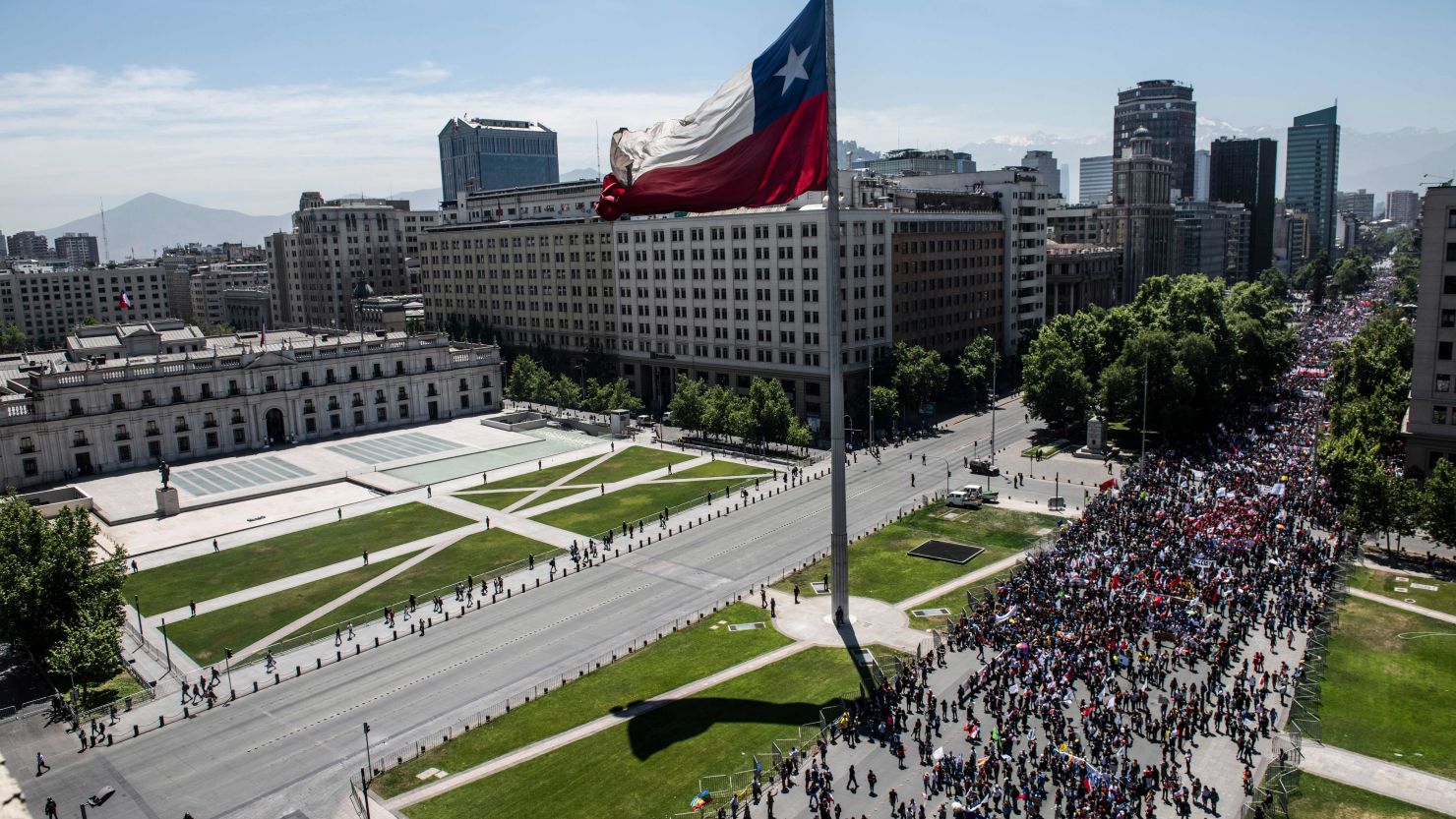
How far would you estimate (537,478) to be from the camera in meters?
98.1

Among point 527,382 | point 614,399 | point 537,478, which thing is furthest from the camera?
point 527,382

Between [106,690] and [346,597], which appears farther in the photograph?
[346,597]

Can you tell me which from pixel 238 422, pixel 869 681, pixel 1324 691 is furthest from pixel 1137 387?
pixel 238 422

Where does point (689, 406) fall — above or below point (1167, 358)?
below

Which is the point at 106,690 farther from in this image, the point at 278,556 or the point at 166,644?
the point at 278,556

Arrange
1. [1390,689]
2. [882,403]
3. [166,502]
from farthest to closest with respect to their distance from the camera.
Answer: [882,403]
[166,502]
[1390,689]

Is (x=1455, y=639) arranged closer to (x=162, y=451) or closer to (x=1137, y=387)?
(x=1137, y=387)

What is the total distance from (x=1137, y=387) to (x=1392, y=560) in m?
38.4

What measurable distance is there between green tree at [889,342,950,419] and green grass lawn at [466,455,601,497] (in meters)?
37.6

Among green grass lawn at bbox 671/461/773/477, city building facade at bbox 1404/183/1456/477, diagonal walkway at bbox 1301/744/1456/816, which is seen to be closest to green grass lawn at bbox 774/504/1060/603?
green grass lawn at bbox 671/461/773/477

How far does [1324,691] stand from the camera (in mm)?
47062

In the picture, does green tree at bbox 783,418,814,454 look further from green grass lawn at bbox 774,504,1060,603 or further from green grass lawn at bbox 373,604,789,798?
green grass lawn at bbox 373,604,789,798

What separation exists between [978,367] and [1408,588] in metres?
67.2

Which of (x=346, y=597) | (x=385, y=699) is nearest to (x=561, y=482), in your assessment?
(x=346, y=597)
